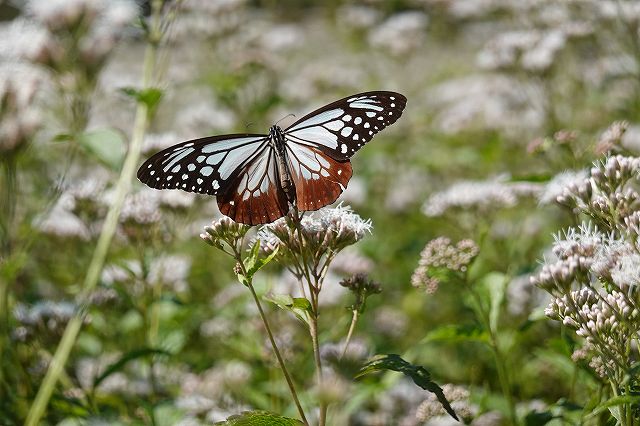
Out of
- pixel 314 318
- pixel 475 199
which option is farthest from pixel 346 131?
pixel 475 199

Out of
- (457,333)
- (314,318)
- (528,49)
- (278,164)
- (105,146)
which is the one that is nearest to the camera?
(314,318)

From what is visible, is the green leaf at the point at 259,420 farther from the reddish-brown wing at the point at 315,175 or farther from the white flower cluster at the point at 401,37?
the white flower cluster at the point at 401,37

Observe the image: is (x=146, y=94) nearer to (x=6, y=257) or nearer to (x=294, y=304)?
(x=6, y=257)

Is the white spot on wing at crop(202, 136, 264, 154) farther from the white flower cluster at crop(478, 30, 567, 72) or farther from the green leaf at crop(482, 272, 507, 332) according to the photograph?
the white flower cluster at crop(478, 30, 567, 72)

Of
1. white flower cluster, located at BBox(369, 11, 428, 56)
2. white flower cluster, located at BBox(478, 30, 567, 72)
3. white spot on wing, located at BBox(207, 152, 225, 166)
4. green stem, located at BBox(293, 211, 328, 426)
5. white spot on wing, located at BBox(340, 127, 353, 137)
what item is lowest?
green stem, located at BBox(293, 211, 328, 426)

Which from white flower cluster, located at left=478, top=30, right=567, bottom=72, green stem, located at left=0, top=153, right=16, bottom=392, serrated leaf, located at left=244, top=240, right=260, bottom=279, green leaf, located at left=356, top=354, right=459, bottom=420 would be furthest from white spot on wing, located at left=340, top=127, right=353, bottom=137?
white flower cluster, located at left=478, top=30, right=567, bottom=72

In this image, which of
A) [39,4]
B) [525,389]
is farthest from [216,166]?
[525,389]
